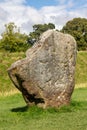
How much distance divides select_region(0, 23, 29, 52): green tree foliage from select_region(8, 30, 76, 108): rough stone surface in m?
49.4

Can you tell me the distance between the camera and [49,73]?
656 inches

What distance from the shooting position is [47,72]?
656 inches

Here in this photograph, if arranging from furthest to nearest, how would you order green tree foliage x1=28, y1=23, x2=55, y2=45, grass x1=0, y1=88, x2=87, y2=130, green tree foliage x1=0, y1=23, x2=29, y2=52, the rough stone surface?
green tree foliage x1=28, y1=23, x2=55, y2=45 < green tree foliage x1=0, y1=23, x2=29, y2=52 < the rough stone surface < grass x1=0, y1=88, x2=87, y2=130

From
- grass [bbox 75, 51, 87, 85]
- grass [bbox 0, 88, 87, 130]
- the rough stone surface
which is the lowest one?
grass [bbox 75, 51, 87, 85]

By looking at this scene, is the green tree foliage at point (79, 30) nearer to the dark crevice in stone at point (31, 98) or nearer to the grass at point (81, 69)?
the grass at point (81, 69)

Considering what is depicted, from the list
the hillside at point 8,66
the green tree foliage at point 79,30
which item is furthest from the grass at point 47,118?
the green tree foliage at point 79,30

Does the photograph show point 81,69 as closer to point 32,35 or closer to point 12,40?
point 12,40

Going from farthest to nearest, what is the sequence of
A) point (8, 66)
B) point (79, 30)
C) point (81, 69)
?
1. point (79, 30)
2. point (81, 69)
3. point (8, 66)

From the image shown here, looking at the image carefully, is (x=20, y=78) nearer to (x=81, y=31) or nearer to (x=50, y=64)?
(x=50, y=64)

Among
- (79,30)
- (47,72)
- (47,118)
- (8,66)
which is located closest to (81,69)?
(8,66)

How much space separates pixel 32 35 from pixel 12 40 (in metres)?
22.7

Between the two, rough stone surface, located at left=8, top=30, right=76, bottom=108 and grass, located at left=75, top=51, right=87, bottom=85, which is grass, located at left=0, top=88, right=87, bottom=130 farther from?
grass, located at left=75, top=51, right=87, bottom=85

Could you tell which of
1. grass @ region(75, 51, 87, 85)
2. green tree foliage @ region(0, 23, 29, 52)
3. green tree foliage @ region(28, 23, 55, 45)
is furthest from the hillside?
green tree foliage @ region(28, 23, 55, 45)

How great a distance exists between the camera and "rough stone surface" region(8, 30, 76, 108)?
1619 cm
